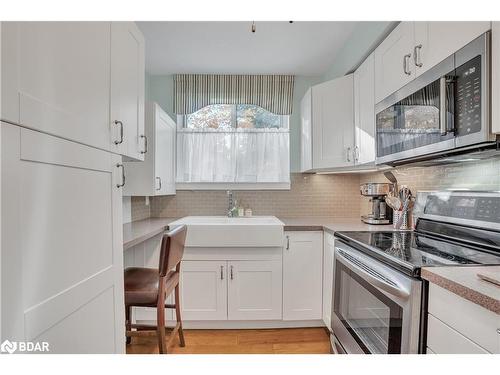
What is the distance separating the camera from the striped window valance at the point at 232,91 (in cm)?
318

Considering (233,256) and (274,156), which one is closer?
(233,256)

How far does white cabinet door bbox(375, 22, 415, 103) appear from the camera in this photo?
1657mm

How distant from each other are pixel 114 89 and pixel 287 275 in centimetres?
190

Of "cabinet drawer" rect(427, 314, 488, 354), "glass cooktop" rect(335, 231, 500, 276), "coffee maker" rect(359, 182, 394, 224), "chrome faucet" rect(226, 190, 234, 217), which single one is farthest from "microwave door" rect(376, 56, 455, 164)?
"chrome faucet" rect(226, 190, 234, 217)

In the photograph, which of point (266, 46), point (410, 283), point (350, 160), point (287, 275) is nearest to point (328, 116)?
point (350, 160)

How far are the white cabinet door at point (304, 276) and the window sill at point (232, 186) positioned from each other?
805mm

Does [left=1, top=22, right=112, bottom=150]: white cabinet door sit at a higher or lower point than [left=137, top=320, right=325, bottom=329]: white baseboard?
higher

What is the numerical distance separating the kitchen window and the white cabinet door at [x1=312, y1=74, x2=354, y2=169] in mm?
581

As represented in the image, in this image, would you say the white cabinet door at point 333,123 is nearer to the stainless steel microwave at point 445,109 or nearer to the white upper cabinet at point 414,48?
the white upper cabinet at point 414,48

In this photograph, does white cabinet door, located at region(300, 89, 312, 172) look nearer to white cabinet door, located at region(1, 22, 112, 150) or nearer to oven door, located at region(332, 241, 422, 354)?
oven door, located at region(332, 241, 422, 354)

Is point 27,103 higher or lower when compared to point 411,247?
higher

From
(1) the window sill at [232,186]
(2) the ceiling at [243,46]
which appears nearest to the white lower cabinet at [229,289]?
(1) the window sill at [232,186]

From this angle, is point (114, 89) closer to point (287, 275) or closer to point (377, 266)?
point (377, 266)

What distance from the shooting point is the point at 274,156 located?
3273mm
